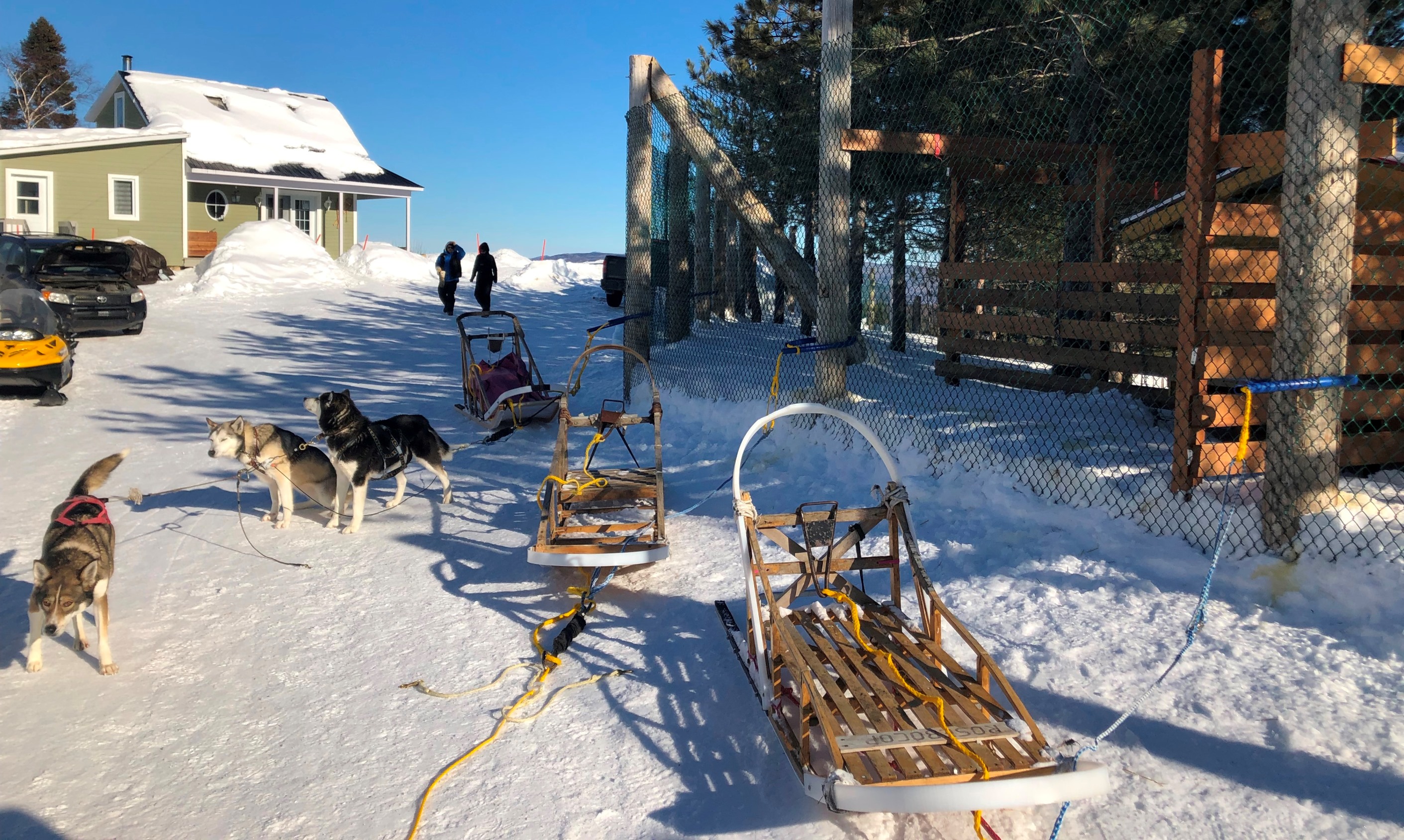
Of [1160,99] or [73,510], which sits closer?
[73,510]

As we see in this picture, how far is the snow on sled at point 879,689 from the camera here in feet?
9.04

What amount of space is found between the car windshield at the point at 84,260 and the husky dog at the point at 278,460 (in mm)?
11431

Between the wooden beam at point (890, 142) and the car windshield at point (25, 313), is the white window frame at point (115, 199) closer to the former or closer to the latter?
the car windshield at point (25, 313)

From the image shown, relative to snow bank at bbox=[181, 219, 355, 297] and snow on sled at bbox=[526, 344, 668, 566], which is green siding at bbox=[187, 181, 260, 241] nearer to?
snow bank at bbox=[181, 219, 355, 297]

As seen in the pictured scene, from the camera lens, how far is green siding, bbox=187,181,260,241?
1081 inches

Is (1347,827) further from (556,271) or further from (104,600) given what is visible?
(556,271)

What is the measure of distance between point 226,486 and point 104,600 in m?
3.70

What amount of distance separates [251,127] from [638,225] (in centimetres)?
2426

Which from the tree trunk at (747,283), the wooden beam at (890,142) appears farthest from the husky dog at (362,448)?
the tree trunk at (747,283)

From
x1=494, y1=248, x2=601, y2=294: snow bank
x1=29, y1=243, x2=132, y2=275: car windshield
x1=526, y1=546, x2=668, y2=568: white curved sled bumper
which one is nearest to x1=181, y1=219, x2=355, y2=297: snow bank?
x1=29, y1=243, x2=132, y2=275: car windshield

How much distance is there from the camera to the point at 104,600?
452cm

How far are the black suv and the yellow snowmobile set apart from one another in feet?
11.5

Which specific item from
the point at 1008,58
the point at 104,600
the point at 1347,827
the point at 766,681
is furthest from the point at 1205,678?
the point at 1008,58

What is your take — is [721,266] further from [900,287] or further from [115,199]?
[115,199]
